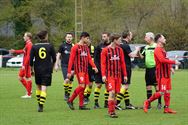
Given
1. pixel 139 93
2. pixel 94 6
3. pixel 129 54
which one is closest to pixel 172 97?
pixel 139 93

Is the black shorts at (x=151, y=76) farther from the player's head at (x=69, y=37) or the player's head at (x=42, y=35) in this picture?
the player's head at (x=69, y=37)

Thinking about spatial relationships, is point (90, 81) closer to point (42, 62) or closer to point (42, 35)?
point (42, 62)

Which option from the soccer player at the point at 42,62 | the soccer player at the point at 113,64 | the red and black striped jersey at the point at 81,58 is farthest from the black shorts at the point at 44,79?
the soccer player at the point at 113,64

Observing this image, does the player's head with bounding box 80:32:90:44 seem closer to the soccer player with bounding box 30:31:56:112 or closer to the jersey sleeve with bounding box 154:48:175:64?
the soccer player with bounding box 30:31:56:112

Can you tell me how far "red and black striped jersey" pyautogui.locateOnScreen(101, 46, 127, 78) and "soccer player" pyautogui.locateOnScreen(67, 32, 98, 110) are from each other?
159 centimetres

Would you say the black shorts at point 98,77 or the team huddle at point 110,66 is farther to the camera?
the black shorts at point 98,77

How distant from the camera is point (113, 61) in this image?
15.5m

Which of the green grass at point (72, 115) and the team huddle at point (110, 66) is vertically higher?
the team huddle at point (110, 66)

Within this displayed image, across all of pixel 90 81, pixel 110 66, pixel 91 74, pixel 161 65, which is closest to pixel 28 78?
pixel 91 74

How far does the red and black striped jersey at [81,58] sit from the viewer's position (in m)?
17.0

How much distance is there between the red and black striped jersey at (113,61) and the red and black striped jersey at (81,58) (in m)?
1.62

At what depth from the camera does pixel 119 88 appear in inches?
606

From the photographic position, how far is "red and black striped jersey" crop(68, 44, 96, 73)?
1702cm

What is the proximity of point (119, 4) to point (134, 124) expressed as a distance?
50970mm
